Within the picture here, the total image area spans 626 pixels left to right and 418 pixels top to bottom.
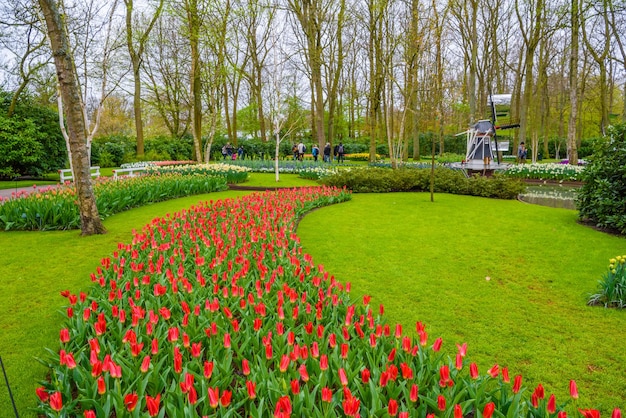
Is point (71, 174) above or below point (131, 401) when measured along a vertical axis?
above

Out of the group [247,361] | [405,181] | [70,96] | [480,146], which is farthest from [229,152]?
[247,361]

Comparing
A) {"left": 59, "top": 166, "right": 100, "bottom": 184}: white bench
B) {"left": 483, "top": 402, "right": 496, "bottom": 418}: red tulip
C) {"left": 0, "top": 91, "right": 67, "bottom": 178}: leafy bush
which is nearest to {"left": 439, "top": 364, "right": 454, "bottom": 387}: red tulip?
{"left": 483, "top": 402, "right": 496, "bottom": 418}: red tulip

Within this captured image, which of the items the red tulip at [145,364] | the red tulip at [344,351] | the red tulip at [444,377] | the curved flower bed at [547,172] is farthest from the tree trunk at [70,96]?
the curved flower bed at [547,172]

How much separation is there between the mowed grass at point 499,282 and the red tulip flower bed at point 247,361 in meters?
0.57

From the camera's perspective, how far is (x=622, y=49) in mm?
19922

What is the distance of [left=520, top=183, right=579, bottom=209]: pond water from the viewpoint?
436 inches

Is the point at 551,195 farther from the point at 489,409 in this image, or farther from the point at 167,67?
the point at 167,67

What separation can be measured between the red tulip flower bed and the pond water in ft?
29.8

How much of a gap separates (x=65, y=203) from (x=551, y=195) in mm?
13268

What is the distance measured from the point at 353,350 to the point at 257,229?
3539 mm

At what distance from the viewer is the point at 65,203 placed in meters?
7.48

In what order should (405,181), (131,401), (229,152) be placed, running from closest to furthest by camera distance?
(131,401) < (405,181) < (229,152)

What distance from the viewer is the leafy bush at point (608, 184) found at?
6.79m

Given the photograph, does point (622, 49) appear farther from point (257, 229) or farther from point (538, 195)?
point (257, 229)
